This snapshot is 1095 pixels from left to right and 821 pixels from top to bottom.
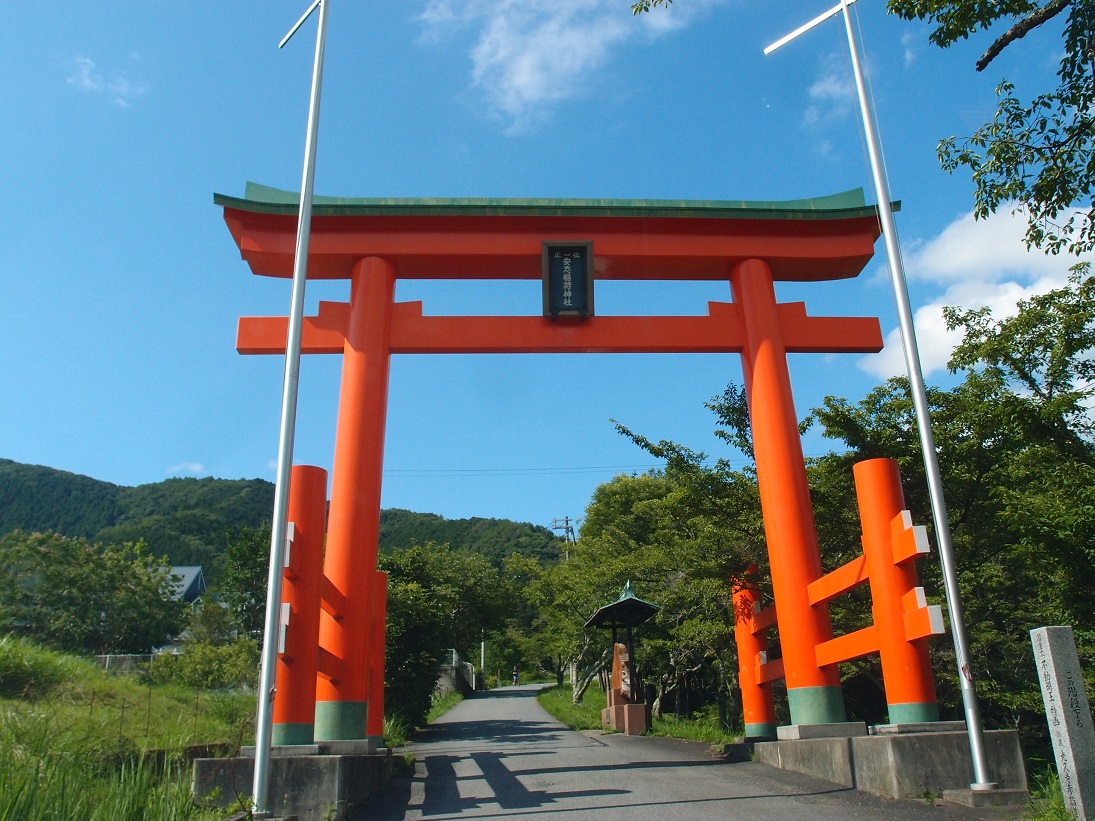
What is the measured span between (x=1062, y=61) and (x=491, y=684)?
5838 cm

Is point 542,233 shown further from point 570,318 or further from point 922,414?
point 922,414

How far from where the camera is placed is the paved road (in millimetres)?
6074

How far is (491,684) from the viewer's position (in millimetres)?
59031

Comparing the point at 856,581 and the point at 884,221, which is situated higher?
the point at 884,221

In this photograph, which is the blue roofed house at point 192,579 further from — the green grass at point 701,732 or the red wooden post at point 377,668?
the red wooden post at point 377,668

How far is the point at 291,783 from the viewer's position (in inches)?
239

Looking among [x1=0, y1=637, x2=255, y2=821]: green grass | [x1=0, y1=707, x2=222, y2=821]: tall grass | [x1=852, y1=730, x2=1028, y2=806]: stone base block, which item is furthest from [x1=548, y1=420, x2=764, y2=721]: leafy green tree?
[x1=0, y1=707, x2=222, y2=821]: tall grass

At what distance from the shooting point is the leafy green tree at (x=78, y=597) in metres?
25.0

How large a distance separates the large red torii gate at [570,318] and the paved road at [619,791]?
1337mm

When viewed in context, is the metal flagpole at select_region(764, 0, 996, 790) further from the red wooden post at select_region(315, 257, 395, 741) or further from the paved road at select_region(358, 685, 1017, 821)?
the red wooden post at select_region(315, 257, 395, 741)

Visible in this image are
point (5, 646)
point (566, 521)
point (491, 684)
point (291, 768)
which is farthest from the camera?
point (491, 684)

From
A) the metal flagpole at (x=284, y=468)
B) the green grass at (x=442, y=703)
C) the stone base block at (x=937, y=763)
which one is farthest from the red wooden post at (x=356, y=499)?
the green grass at (x=442, y=703)

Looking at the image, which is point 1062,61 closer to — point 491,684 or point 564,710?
point 564,710

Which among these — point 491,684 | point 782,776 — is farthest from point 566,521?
point 782,776
